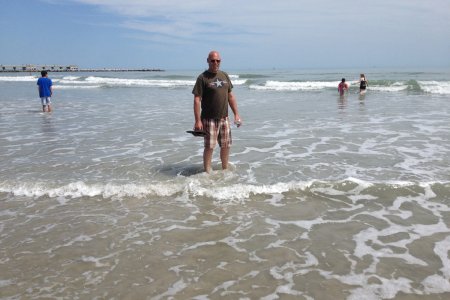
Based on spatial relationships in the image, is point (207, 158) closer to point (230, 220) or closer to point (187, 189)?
point (187, 189)

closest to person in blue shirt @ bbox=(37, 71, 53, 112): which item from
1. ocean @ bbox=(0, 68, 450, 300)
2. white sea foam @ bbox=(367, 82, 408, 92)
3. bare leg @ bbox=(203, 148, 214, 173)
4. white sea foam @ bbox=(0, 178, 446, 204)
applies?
ocean @ bbox=(0, 68, 450, 300)

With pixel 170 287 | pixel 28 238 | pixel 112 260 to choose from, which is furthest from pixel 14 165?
pixel 170 287

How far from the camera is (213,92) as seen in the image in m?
6.19

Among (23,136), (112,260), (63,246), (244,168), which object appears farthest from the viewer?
(23,136)

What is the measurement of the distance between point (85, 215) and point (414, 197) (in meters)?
4.62

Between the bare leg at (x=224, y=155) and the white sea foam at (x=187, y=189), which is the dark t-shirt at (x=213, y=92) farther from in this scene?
the white sea foam at (x=187, y=189)

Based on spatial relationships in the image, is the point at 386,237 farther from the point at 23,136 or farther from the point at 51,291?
the point at 23,136

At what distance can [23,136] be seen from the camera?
35.4ft

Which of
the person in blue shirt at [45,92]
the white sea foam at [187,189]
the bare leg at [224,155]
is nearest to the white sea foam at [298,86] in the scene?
the person in blue shirt at [45,92]

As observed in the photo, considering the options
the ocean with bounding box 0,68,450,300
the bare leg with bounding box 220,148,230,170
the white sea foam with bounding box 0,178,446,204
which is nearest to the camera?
the ocean with bounding box 0,68,450,300

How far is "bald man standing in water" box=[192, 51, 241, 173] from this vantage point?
20.0ft

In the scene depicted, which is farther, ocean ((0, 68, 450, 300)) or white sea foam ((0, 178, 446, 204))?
white sea foam ((0, 178, 446, 204))

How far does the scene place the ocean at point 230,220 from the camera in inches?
134

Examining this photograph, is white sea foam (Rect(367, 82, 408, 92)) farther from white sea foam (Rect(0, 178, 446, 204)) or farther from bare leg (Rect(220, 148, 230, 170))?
white sea foam (Rect(0, 178, 446, 204))
